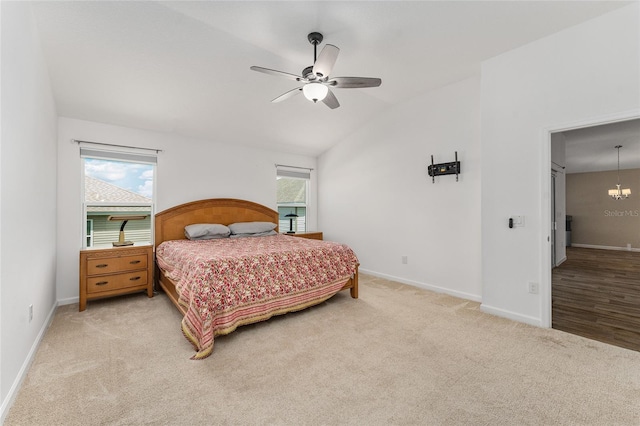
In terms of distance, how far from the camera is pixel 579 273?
188 inches

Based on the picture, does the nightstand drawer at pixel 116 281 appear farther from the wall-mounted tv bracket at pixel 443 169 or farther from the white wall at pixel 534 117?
the white wall at pixel 534 117

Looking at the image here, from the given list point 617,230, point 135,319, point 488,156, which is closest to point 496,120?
point 488,156

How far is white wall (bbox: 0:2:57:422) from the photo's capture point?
5.33 ft

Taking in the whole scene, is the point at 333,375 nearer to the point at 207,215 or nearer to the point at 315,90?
the point at 315,90

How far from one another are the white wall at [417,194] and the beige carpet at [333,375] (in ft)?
3.53

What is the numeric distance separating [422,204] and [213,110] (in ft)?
10.6

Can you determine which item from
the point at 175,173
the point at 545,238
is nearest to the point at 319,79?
the point at 545,238

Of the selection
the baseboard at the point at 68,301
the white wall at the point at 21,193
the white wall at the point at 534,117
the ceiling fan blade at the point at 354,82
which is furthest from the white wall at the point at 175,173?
the white wall at the point at 534,117

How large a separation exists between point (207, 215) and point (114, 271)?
148 centimetres

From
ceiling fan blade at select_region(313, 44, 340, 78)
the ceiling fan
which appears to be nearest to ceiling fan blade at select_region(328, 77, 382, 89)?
the ceiling fan

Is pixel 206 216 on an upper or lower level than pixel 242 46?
lower

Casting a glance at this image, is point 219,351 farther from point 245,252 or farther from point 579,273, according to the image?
point 579,273

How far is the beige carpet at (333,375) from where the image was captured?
1600 mm

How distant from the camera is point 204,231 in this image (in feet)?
13.5
